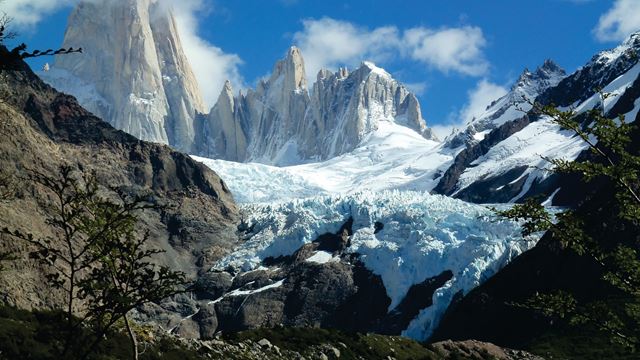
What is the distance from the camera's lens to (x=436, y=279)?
19750cm

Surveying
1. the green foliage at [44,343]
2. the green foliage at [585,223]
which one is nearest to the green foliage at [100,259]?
the green foliage at [44,343]

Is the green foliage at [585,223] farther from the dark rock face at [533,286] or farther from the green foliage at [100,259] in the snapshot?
the dark rock face at [533,286]

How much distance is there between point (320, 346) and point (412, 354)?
45.0ft

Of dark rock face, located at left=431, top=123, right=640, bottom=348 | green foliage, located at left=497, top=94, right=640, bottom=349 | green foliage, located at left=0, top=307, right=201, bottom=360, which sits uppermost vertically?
dark rock face, located at left=431, top=123, right=640, bottom=348

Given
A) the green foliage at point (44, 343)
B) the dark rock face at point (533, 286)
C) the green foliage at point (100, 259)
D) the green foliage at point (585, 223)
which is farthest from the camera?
the dark rock face at point (533, 286)

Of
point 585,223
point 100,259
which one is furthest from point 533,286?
point 100,259

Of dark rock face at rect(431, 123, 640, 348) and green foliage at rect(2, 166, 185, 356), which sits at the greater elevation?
dark rock face at rect(431, 123, 640, 348)

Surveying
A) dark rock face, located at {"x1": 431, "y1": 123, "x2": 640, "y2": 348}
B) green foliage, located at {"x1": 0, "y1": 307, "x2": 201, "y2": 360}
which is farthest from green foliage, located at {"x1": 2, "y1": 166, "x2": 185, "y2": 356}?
dark rock face, located at {"x1": 431, "y1": 123, "x2": 640, "y2": 348}

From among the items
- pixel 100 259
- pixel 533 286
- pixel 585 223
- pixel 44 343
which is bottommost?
pixel 585 223

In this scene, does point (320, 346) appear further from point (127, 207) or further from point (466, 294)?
point (466, 294)

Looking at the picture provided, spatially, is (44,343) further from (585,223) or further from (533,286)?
(533,286)

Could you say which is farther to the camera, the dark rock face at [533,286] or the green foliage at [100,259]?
the dark rock face at [533,286]

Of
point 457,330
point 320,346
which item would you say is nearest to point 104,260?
point 320,346

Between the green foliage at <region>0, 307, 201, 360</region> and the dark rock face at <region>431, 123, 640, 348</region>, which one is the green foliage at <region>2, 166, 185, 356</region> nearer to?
the green foliage at <region>0, 307, 201, 360</region>
